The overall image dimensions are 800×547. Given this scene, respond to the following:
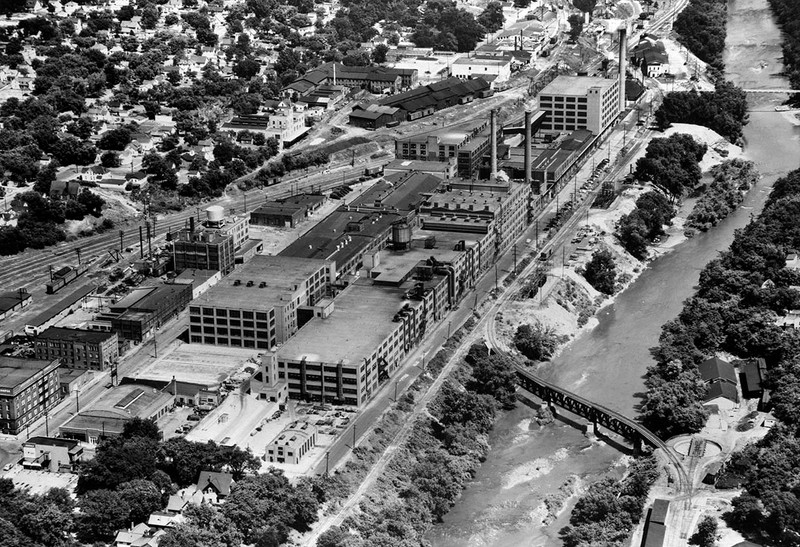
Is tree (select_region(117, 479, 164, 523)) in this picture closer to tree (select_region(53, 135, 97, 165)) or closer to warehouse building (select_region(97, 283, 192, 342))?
warehouse building (select_region(97, 283, 192, 342))

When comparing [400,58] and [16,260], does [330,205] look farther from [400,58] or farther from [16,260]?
[400,58]

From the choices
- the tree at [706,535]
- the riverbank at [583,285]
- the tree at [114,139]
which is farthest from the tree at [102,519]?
the tree at [114,139]

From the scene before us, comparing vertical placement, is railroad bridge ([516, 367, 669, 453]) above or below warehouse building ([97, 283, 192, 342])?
below

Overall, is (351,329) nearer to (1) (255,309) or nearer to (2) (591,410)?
(1) (255,309)

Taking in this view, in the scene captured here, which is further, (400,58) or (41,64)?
(400,58)

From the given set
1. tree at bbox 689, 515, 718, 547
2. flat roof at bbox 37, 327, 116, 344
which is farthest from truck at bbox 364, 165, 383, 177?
tree at bbox 689, 515, 718, 547

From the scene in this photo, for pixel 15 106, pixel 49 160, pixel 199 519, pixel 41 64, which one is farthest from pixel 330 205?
pixel 199 519

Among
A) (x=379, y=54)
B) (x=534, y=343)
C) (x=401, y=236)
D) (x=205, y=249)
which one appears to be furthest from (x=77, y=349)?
(x=379, y=54)
